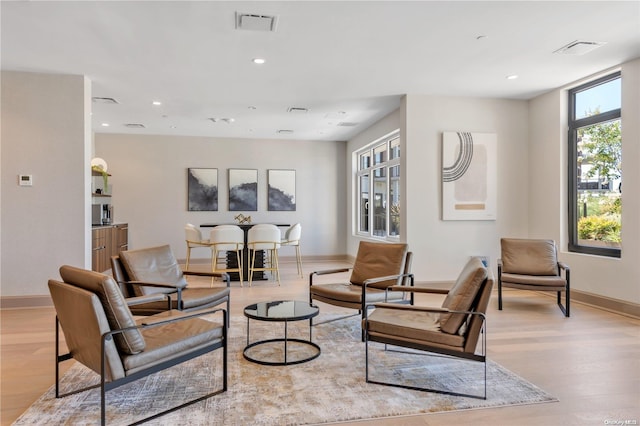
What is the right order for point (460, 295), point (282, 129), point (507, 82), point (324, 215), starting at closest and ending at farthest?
point (460, 295) < point (507, 82) < point (282, 129) < point (324, 215)

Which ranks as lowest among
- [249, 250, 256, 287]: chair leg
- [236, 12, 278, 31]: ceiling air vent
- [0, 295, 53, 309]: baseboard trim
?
[0, 295, 53, 309]: baseboard trim

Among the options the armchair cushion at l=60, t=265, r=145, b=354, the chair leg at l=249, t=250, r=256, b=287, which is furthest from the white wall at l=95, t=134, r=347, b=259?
the armchair cushion at l=60, t=265, r=145, b=354

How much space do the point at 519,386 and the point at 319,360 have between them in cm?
146

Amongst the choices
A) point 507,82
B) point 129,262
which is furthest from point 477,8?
point 129,262

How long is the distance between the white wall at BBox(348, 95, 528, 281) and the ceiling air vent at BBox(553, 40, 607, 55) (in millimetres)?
1958

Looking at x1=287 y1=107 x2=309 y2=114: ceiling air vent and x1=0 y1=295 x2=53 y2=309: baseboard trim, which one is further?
x1=287 y1=107 x2=309 y2=114: ceiling air vent

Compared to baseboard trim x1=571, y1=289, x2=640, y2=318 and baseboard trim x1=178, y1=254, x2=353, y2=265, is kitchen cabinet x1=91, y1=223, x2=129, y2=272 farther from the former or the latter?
baseboard trim x1=571, y1=289, x2=640, y2=318

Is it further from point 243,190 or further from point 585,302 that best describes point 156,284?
point 243,190

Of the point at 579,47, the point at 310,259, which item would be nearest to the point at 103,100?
the point at 310,259

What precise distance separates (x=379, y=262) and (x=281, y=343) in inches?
56.0

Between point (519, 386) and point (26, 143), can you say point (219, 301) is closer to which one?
point (519, 386)

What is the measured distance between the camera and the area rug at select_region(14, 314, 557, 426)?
2.43m

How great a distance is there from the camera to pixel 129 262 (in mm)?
3838

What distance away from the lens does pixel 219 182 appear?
9.67 m
